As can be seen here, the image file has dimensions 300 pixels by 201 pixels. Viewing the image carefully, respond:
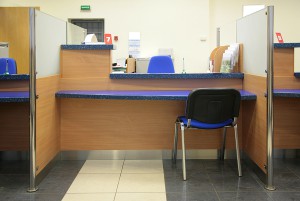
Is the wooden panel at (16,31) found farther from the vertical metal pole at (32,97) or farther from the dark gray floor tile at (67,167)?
the vertical metal pole at (32,97)

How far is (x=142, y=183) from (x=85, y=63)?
136cm

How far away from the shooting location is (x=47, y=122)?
129 inches

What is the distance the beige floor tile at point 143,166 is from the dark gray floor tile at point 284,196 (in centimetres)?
104

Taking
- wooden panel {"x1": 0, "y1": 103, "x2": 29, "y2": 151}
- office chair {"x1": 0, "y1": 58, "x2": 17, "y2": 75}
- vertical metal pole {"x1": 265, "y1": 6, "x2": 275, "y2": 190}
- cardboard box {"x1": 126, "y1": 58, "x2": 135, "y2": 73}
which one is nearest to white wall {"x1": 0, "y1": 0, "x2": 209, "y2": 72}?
cardboard box {"x1": 126, "y1": 58, "x2": 135, "y2": 73}

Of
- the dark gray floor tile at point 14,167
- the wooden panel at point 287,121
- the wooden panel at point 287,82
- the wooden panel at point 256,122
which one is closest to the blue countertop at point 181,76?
the wooden panel at point 256,122

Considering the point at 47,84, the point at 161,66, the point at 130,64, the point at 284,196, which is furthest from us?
the point at 130,64

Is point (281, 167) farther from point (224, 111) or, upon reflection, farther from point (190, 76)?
point (190, 76)

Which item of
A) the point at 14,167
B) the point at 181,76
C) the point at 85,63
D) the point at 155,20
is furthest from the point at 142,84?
the point at 155,20

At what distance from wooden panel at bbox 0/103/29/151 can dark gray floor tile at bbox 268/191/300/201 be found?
239 cm

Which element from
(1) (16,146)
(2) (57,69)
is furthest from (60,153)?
(2) (57,69)

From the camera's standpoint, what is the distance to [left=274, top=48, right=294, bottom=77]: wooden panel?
3.56m

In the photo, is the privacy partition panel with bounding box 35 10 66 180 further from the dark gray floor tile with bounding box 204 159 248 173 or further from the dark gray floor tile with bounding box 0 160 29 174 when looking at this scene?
the dark gray floor tile with bounding box 204 159 248 173

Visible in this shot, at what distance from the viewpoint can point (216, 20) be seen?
741 centimetres

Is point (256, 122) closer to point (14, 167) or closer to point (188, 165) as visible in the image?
point (188, 165)
